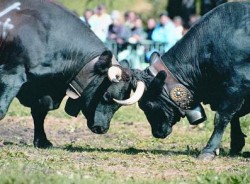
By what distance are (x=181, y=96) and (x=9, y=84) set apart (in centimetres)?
241

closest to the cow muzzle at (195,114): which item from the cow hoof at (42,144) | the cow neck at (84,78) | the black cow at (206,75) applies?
the black cow at (206,75)

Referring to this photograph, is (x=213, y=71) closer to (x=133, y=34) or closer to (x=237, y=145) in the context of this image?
(x=237, y=145)

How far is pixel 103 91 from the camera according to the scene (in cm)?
1357

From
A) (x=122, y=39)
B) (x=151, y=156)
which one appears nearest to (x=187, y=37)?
(x=151, y=156)

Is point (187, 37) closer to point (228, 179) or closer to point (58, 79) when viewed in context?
point (58, 79)

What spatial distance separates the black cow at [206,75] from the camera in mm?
12859

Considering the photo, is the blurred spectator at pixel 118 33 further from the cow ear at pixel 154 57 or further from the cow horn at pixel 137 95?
the cow horn at pixel 137 95

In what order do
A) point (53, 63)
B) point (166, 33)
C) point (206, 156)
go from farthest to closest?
point (166, 33) < point (53, 63) < point (206, 156)

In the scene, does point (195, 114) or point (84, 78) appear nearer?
point (195, 114)

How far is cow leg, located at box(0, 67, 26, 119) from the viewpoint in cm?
1320

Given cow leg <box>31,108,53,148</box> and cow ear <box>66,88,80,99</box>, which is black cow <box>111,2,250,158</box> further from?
cow leg <box>31,108,53,148</box>

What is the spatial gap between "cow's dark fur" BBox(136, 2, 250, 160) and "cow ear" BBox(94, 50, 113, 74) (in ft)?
1.65

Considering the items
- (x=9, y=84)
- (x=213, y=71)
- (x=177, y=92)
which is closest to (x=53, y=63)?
(x=9, y=84)

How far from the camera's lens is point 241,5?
43.2 ft
